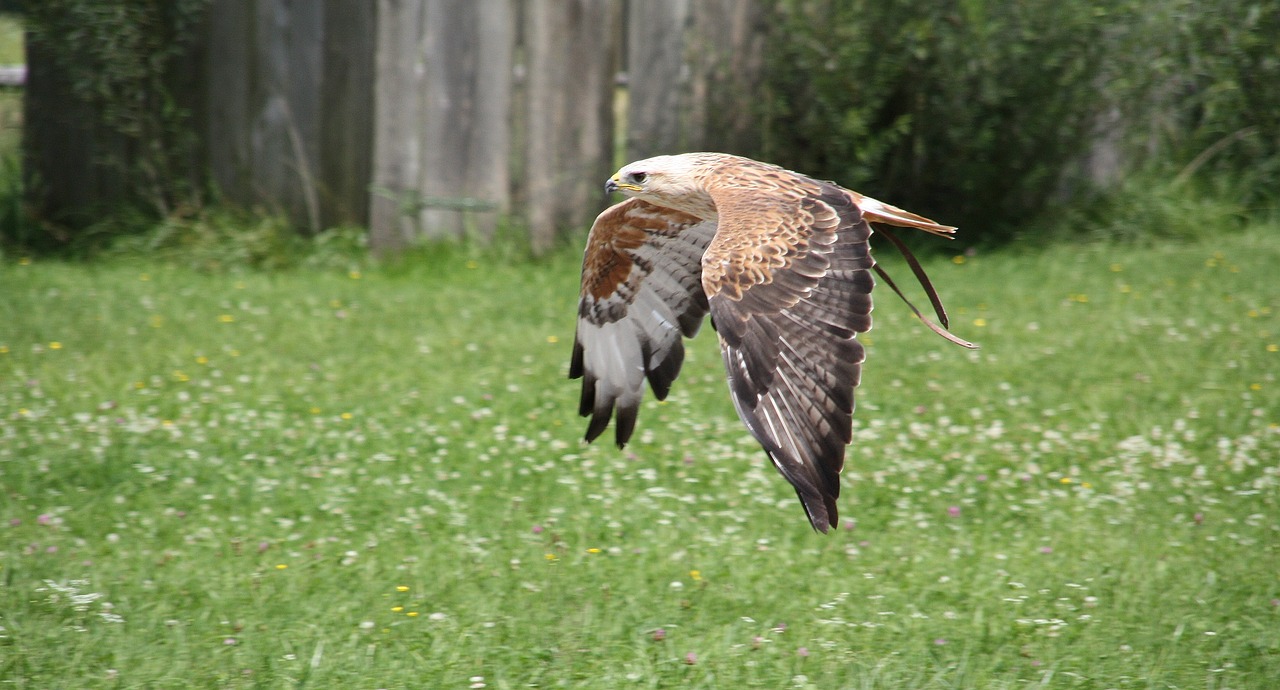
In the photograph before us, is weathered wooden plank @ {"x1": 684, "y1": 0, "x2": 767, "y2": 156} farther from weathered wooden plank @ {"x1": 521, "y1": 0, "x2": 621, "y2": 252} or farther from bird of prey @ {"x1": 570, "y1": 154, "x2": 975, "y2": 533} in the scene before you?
bird of prey @ {"x1": 570, "y1": 154, "x2": 975, "y2": 533}

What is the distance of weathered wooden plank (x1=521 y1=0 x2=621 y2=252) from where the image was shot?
901cm

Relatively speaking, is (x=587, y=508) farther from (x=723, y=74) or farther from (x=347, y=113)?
(x=347, y=113)

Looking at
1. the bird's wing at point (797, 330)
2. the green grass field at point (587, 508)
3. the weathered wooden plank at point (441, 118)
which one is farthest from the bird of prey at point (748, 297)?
the weathered wooden plank at point (441, 118)

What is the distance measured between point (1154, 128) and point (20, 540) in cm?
852

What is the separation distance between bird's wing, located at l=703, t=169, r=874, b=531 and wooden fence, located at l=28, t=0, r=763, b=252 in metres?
5.59

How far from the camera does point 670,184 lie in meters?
4.14

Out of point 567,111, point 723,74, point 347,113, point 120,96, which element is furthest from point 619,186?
point 120,96

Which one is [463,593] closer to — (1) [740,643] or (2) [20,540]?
(1) [740,643]

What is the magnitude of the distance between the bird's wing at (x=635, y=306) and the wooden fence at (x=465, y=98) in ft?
14.9

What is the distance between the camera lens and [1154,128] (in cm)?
997

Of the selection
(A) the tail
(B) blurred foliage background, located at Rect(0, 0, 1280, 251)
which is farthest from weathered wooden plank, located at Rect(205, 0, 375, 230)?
(A) the tail

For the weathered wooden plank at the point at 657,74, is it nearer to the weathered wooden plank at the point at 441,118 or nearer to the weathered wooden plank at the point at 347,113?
the weathered wooden plank at the point at 441,118

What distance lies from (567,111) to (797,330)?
5.99m

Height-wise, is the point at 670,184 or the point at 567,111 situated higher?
the point at 670,184
